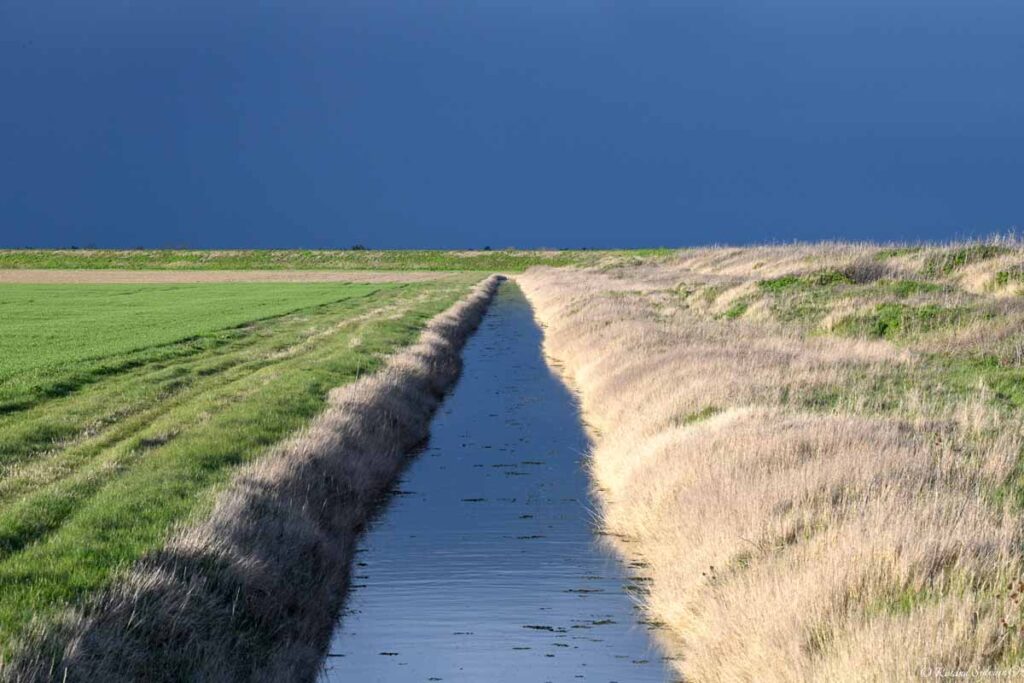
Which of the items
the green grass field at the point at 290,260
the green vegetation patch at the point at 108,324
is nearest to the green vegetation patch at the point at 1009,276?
the green vegetation patch at the point at 108,324

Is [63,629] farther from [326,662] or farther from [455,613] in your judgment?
[455,613]

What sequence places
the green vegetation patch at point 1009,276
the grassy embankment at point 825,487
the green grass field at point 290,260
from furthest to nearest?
1. the green grass field at point 290,260
2. the green vegetation patch at point 1009,276
3. the grassy embankment at point 825,487

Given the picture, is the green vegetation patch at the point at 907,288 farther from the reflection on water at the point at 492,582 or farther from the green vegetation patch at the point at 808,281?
the reflection on water at the point at 492,582

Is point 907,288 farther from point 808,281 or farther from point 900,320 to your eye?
point 900,320

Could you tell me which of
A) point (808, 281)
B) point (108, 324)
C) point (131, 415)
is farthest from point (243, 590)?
point (108, 324)

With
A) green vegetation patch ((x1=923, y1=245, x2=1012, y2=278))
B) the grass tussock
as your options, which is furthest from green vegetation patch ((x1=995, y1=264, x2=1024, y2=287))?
the grass tussock

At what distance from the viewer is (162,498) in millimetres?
11969

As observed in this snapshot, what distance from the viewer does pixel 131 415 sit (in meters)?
19.1

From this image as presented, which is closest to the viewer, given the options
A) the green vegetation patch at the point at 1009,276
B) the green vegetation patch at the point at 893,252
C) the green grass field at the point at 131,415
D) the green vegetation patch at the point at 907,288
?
the green grass field at the point at 131,415

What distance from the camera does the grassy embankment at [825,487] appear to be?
771 cm

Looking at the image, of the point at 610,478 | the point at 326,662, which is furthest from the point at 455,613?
the point at 610,478

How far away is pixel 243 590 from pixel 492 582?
331 centimetres

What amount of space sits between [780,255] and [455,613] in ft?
162

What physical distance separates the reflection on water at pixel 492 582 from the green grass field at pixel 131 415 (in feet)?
6.62
